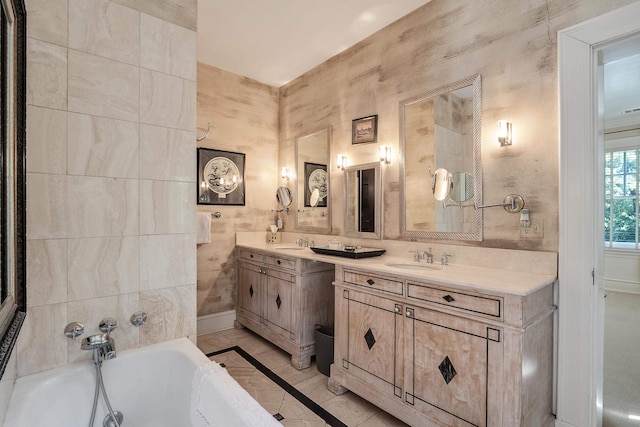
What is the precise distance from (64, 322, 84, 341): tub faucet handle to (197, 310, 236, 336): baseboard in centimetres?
204

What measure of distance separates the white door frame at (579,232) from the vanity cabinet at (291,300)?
1.72 metres

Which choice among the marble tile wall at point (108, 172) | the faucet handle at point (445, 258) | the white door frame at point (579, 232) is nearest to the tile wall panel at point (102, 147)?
the marble tile wall at point (108, 172)

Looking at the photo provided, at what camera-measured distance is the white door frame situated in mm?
1738

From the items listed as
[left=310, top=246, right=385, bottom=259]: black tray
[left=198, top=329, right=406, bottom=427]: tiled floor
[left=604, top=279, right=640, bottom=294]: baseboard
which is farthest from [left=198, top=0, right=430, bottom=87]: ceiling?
[left=604, top=279, right=640, bottom=294]: baseboard

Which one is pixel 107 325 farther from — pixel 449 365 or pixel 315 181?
pixel 315 181

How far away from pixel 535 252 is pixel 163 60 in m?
2.45

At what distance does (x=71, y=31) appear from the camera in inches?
59.8

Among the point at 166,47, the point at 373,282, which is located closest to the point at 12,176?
the point at 166,47

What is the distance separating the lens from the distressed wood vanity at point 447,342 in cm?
152

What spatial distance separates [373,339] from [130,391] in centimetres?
139

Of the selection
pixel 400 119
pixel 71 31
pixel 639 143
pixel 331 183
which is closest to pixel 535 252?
pixel 400 119

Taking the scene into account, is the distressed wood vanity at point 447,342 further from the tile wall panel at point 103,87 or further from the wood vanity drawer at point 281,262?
the tile wall panel at point 103,87

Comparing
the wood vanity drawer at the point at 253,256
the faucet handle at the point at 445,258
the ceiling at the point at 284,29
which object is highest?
the ceiling at the point at 284,29

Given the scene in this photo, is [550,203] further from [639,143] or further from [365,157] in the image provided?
[639,143]
